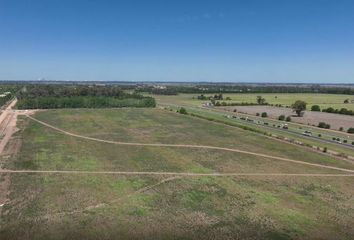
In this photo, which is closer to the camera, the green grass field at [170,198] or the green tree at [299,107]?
the green grass field at [170,198]

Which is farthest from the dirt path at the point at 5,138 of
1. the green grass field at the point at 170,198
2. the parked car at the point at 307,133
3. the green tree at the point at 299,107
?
the green tree at the point at 299,107

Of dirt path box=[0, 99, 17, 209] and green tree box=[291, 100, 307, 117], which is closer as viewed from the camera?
dirt path box=[0, 99, 17, 209]

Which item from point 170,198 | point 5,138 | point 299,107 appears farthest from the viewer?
point 299,107

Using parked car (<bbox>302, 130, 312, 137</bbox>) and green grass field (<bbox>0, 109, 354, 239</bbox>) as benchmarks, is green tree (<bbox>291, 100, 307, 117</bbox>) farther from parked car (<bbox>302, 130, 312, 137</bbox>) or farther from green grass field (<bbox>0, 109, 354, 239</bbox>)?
green grass field (<bbox>0, 109, 354, 239</bbox>)

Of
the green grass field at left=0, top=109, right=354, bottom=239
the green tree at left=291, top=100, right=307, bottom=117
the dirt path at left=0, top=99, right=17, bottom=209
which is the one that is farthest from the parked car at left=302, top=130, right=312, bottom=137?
the dirt path at left=0, top=99, right=17, bottom=209

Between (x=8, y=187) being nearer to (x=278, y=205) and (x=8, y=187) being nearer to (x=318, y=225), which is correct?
(x=278, y=205)

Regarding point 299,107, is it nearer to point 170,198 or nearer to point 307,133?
point 307,133

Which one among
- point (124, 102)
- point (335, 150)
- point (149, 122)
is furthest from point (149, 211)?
point (124, 102)

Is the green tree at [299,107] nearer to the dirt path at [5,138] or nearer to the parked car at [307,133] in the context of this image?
the parked car at [307,133]

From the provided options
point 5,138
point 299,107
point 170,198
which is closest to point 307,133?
point 299,107
